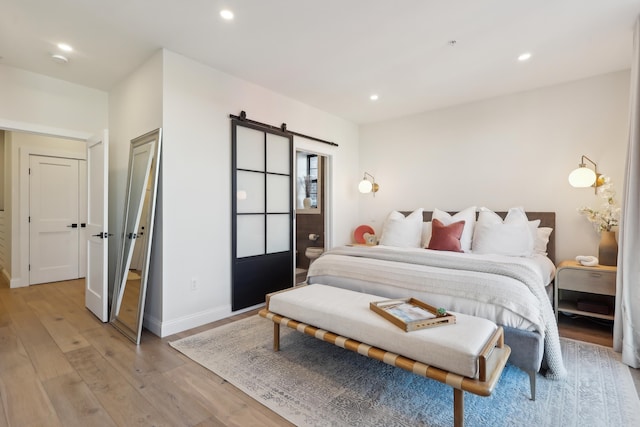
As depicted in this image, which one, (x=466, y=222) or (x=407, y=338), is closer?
(x=407, y=338)

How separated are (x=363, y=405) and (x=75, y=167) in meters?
5.59

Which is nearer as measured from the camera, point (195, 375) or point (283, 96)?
point (195, 375)

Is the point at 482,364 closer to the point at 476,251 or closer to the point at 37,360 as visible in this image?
the point at 476,251

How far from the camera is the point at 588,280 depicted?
2.82 metres

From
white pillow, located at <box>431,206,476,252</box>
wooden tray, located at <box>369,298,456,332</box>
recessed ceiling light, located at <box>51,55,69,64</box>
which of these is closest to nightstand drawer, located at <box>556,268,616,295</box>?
white pillow, located at <box>431,206,476,252</box>

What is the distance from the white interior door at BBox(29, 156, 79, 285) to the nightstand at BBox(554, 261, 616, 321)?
6628mm

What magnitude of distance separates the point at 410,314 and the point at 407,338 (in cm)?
23

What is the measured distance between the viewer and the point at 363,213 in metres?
5.22

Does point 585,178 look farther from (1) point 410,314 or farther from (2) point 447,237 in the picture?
(1) point 410,314

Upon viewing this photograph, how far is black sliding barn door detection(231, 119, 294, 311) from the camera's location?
11.2ft

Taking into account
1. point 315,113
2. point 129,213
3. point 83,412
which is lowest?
point 83,412

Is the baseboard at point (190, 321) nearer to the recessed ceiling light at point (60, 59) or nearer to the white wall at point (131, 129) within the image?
the white wall at point (131, 129)

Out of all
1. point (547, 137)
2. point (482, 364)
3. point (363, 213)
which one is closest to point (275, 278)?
point (363, 213)

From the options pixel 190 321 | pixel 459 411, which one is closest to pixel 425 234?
pixel 459 411
